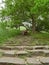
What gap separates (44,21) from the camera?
16.5 meters

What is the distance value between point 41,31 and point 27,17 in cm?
276

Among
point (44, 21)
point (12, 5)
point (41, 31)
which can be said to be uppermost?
point (12, 5)

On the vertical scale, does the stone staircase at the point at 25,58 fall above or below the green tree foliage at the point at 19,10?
above

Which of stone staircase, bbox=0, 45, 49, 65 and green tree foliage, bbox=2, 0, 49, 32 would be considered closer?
stone staircase, bbox=0, 45, 49, 65

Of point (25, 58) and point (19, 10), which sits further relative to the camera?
point (19, 10)

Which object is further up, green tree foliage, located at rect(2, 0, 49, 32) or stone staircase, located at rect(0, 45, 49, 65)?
stone staircase, located at rect(0, 45, 49, 65)

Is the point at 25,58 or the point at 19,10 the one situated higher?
the point at 25,58

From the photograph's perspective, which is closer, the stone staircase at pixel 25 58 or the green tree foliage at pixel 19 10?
the stone staircase at pixel 25 58

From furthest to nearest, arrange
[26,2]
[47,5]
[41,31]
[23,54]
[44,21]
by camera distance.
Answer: [41,31] < [44,21] < [26,2] < [47,5] < [23,54]

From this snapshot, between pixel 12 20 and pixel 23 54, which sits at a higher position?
pixel 23 54

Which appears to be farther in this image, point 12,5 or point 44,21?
point 44,21

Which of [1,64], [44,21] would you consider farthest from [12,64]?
[44,21]

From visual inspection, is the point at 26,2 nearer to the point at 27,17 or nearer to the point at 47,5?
the point at 27,17

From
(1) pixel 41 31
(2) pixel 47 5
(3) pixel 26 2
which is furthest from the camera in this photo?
(1) pixel 41 31
